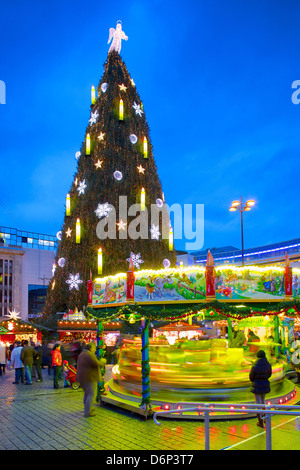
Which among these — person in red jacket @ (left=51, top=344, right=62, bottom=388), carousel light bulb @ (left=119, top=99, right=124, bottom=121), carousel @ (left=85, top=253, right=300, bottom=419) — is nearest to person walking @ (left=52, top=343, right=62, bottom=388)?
person in red jacket @ (left=51, top=344, right=62, bottom=388)

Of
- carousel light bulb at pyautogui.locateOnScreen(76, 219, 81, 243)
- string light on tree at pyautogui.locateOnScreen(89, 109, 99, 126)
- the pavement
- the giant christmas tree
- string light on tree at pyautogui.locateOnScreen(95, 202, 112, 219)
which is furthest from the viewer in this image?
string light on tree at pyautogui.locateOnScreen(89, 109, 99, 126)

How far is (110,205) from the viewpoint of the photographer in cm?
2977

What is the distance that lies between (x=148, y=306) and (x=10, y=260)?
201 ft

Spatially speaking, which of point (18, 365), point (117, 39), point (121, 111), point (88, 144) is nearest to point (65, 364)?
point (18, 365)

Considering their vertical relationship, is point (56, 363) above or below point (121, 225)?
below

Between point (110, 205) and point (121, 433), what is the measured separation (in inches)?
877

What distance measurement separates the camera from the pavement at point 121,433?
7.33 m

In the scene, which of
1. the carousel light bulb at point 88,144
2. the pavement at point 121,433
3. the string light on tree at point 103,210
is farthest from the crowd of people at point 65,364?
the carousel light bulb at point 88,144

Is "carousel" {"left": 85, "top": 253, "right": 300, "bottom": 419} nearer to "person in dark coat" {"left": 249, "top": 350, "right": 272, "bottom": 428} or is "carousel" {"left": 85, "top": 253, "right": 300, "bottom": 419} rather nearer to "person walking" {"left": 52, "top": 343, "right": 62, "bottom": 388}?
"person in dark coat" {"left": 249, "top": 350, "right": 272, "bottom": 428}

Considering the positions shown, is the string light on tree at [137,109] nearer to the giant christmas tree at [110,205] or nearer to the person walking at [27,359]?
the giant christmas tree at [110,205]

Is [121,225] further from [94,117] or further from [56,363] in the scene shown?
[56,363]

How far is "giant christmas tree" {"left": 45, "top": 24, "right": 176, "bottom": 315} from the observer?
96.8ft

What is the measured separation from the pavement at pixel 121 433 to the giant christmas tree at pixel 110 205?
59.9 ft

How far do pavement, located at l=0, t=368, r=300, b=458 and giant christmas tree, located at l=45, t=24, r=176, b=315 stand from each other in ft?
59.9
